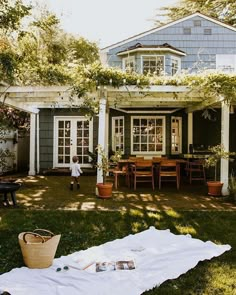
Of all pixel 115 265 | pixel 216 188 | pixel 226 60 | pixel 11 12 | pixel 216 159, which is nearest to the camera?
pixel 115 265

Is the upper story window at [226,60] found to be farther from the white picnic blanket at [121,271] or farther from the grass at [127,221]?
the white picnic blanket at [121,271]

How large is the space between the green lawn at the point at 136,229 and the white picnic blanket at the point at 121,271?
0.15m

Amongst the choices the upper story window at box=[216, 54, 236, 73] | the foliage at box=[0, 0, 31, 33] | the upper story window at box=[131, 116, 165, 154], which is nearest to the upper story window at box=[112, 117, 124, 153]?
the upper story window at box=[131, 116, 165, 154]

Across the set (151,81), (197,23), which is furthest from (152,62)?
(151,81)

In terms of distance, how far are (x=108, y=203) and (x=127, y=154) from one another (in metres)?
5.87

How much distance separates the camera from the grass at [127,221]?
3.79 metres

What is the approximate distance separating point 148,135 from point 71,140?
3.01 metres

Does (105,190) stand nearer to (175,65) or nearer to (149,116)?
(149,116)

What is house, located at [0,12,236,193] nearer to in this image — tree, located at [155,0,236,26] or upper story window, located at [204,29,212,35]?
upper story window, located at [204,29,212,35]

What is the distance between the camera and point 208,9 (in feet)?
74.0

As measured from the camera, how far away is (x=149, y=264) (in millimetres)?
4090

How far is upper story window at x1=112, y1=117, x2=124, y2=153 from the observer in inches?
527

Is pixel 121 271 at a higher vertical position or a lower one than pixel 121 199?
lower

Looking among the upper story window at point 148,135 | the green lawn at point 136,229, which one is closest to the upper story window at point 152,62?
the upper story window at point 148,135
